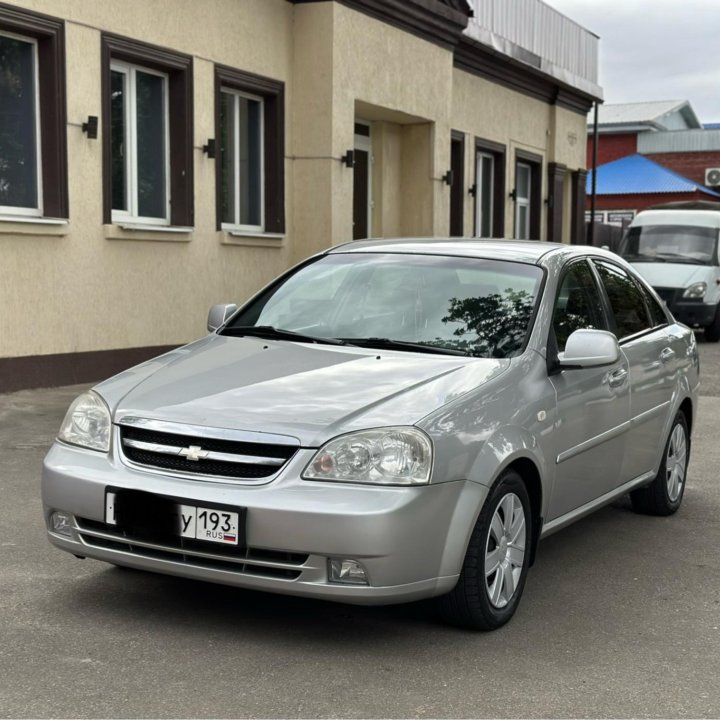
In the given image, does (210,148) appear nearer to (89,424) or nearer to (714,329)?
(89,424)

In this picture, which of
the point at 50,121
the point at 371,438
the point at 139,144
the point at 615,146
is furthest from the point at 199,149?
the point at 615,146

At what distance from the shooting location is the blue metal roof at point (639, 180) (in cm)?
5125

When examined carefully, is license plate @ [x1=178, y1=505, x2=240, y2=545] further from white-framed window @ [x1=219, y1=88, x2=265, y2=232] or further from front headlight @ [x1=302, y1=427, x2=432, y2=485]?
white-framed window @ [x1=219, y1=88, x2=265, y2=232]

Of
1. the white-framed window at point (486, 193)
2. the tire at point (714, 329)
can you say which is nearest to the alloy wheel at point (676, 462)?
the tire at point (714, 329)

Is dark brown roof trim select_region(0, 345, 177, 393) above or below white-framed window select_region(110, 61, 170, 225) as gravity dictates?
below

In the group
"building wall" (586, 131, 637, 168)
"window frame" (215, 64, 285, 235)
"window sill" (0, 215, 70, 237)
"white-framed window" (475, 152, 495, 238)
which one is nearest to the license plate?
"window sill" (0, 215, 70, 237)

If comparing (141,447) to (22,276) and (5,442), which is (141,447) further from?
(22,276)

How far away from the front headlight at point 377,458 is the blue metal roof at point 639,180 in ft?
157

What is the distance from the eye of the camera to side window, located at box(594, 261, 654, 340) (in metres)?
6.22

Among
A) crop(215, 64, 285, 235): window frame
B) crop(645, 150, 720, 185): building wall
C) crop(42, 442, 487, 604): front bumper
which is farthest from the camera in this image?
crop(645, 150, 720, 185): building wall

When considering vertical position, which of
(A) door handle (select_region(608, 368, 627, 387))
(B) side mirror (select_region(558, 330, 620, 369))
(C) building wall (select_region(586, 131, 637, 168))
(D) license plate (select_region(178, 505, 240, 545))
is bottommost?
(D) license plate (select_region(178, 505, 240, 545))

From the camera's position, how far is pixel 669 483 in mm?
6832

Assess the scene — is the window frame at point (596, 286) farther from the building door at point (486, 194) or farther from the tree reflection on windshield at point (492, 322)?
the building door at point (486, 194)

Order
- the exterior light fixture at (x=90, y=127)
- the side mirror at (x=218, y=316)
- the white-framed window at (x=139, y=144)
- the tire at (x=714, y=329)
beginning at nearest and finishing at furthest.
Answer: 1. the side mirror at (x=218, y=316)
2. the exterior light fixture at (x=90, y=127)
3. the white-framed window at (x=139, y=144)
4. the tire at (x=714, y=329)
